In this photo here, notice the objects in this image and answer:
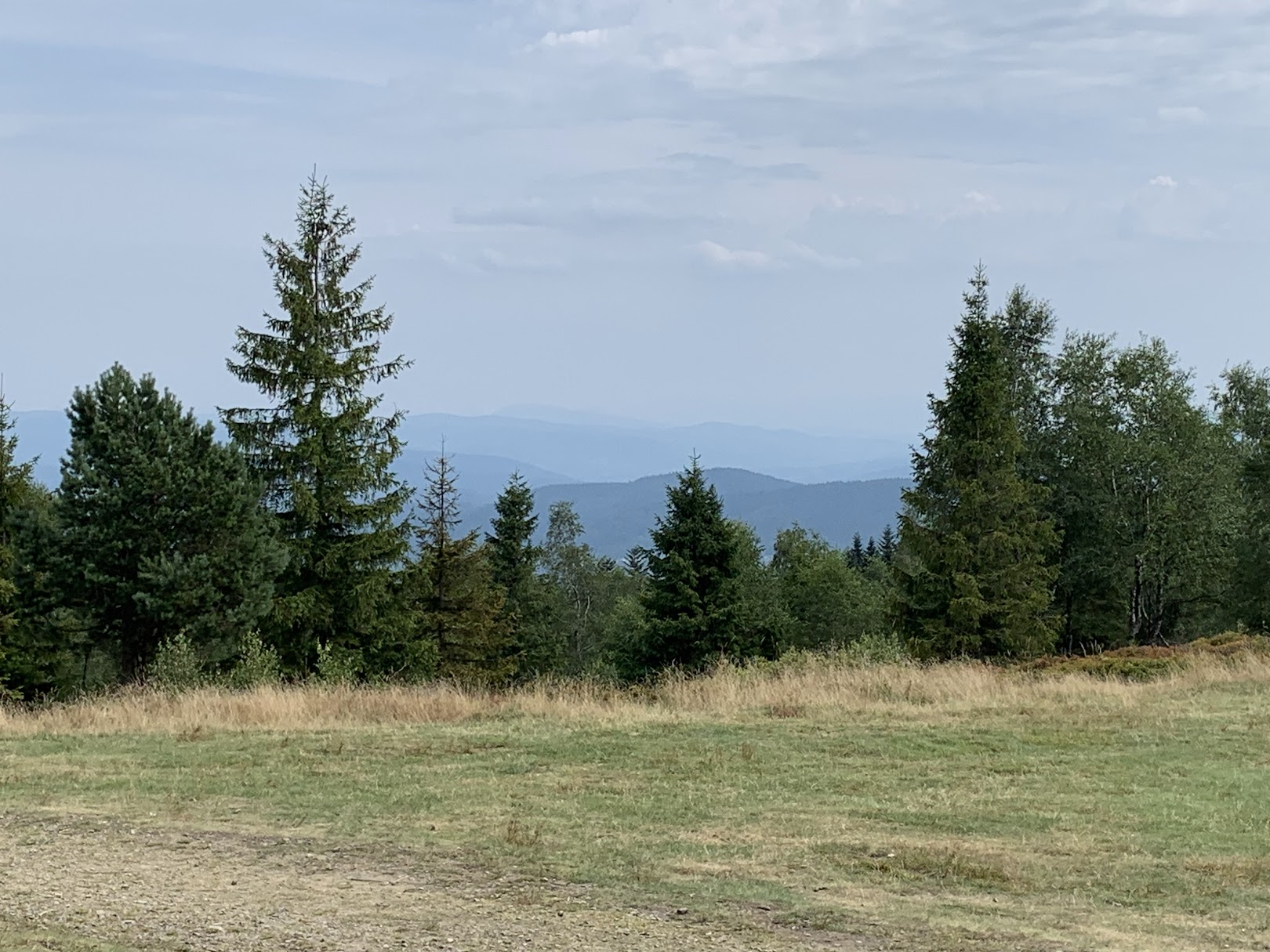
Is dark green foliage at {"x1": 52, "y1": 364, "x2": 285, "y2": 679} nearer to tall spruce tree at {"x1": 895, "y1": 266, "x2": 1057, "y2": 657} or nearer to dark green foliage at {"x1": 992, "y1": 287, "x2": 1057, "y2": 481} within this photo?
tall spruce tree at {"x1": 895, "y1": 266, "x2": 1057, "y2": 657}

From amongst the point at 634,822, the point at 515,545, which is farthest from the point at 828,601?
the point at 634,822

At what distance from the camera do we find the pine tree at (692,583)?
39031 millimetres

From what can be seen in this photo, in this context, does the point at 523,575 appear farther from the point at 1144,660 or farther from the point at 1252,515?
the point at 1144,660

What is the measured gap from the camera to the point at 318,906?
5.90m

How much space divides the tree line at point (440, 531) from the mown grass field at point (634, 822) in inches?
263

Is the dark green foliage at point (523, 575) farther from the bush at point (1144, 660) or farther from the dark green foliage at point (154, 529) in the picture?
the bush at point (1144, 660)

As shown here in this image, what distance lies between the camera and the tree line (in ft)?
96.2

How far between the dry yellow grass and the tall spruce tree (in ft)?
54.5

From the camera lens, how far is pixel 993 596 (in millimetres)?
34406

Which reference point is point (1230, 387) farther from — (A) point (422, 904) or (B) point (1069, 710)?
(A) point (422, 904)

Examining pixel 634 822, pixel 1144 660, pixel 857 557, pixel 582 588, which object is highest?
pixel 634 822

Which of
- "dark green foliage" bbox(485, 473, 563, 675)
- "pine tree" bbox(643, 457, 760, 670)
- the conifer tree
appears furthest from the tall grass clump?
the conifer tree

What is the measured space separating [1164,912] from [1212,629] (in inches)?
1830

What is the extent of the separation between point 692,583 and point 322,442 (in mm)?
14411
